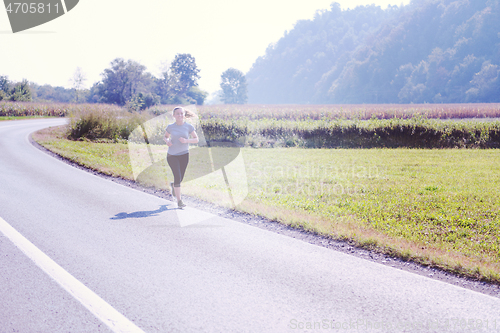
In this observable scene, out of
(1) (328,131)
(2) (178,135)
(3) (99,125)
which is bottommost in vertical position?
(1) (328,131)

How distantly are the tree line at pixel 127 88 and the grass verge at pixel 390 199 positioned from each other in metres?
52.1

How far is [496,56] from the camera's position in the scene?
92.8m

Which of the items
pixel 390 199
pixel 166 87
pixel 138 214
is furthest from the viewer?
pixel 166 87

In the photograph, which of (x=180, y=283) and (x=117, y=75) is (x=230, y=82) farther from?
(x=180, y=283)

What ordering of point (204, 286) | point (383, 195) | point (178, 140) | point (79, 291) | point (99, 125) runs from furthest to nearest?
point (99, 125) → point (383, 195) → point (178, 140) → point (204, 286) → point (79, 291)

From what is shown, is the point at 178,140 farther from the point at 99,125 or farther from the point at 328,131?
the point at 99,125

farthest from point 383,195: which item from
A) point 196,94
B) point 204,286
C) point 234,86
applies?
point 234,86

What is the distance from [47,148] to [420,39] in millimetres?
127758

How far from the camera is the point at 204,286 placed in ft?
13.4

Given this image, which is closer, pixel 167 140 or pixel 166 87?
pixel 167 140

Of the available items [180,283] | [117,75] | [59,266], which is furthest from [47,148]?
[117,75]

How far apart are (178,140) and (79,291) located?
4231 millimetres

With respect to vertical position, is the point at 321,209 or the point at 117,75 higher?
the point at 117,75

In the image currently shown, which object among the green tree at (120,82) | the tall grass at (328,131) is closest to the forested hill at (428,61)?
the green tree at (120,82)
